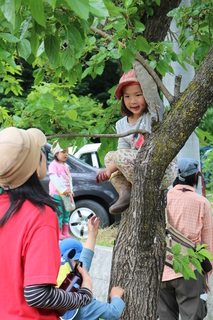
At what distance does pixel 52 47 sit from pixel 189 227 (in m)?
2.37

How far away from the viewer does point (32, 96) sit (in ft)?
12.3

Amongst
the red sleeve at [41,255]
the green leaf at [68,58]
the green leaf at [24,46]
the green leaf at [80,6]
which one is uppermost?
the green leaf at [80,6]

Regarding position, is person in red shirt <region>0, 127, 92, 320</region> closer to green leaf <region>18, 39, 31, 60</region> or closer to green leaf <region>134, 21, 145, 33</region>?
green leaf <region>18, 39, 31, 60</region>

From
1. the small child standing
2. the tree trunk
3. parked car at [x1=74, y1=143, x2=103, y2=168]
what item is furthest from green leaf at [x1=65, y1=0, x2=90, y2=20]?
parked car at [x1=74, y1=143, x2=103, y2=168]

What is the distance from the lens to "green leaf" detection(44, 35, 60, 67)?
2.65 m

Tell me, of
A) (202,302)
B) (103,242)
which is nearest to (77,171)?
(103,242)

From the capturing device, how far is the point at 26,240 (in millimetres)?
2111

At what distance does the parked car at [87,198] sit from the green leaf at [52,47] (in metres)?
6.79

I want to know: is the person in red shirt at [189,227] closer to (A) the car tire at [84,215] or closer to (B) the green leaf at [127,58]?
(B) the green leaf at [127,58]

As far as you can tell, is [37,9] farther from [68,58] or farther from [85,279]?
[85,279]

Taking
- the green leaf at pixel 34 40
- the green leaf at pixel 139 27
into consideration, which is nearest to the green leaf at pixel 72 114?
the green leaf at pixel 139 27

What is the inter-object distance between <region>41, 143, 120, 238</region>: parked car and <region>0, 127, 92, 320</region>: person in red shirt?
23.1 ft

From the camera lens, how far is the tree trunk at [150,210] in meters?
2.88

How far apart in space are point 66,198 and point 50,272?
6.25 meters
